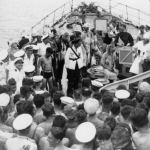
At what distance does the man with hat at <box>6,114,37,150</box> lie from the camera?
97.0 inches

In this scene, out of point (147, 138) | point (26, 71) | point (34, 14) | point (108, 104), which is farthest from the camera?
point (34, 14)

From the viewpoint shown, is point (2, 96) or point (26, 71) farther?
point (26, 71)

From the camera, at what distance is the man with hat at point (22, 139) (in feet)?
8.08

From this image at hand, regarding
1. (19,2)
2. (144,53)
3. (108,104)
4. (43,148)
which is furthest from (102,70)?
(19,2)

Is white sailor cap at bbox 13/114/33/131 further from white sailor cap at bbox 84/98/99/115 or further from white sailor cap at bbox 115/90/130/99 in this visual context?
white sailor cap at bbox 115/90/130/99

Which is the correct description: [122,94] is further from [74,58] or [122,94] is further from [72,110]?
[74,58]

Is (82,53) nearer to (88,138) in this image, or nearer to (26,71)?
(26,71)

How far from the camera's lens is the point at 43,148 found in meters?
2.85

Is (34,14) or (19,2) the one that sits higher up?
(19,2)

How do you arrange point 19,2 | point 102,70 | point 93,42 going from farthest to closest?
point 19,2
point 93,42
point 102,70

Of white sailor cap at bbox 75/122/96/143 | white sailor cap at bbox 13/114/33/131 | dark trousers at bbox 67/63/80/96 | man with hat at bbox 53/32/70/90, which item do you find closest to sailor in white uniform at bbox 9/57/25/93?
dark trousers at bbox 67/63/80/96

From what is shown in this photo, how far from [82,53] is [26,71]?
1.80 meters

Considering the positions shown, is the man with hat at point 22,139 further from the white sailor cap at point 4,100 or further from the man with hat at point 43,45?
the man with hat at point 43,45

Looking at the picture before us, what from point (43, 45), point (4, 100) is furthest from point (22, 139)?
point (43, 45)
